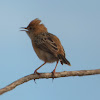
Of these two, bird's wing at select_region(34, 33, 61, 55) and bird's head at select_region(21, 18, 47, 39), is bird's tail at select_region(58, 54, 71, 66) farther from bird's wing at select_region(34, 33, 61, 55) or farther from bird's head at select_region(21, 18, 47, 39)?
bird's head at select_region(21, 18, 47, 39)

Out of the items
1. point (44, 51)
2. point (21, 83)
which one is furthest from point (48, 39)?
point (21, 83)

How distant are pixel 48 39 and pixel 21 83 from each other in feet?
9.57

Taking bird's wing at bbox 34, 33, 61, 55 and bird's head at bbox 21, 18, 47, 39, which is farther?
bird's head at bbox 21, 18, 47, 39

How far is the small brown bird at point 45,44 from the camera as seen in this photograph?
6.63 m

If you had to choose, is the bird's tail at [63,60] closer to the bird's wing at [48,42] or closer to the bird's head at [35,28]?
the bird's wing at [48,42]

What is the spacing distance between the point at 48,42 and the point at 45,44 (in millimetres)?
119

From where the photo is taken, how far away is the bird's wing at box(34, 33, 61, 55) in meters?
6.67

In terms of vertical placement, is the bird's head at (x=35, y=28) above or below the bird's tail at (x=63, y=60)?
above

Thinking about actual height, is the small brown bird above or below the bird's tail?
above

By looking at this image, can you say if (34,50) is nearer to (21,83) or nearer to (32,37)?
(32,37)

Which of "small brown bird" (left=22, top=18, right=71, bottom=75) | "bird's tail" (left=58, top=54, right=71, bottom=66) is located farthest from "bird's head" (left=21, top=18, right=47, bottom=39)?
"bird's tail" (left=58, top=54, right=71, bottom=66)

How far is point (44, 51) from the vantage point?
6805 millimetres

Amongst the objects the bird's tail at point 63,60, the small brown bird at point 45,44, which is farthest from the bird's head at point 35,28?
the bird's tail at point 63,60

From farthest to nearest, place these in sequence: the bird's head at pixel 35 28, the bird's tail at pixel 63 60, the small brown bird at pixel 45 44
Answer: the bird's head at pixel 35 28 < the small brown bird at pixel 45 44 < the bird's tail at pixel 63 60
